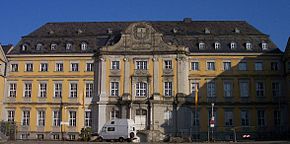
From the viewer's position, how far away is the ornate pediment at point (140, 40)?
5778cm

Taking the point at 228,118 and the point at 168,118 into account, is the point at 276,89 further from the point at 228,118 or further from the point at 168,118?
the point at 168,118

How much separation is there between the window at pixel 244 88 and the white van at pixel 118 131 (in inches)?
732

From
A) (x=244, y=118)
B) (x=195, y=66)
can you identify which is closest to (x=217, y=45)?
(x=195, y=66)

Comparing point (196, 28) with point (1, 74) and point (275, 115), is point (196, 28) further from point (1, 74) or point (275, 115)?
point (1, 74)

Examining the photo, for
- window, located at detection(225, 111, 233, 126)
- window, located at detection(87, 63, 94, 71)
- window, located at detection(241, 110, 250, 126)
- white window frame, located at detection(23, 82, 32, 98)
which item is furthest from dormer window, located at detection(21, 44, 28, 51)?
window, located at detection(241, 110, 250, 126)

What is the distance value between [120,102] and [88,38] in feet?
37.1

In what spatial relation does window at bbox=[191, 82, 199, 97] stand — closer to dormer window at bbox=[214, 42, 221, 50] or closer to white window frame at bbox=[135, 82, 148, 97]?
dormer window at bbox=[214, 42, 221, 50]

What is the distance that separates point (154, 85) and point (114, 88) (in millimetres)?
5257

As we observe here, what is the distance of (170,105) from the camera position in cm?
5625

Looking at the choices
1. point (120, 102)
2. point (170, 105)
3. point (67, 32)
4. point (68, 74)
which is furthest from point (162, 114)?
point (67, 32)

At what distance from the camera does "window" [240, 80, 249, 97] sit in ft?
190

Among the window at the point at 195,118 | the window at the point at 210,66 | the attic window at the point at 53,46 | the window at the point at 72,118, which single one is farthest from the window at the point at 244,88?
the attic window at the point at 53,46

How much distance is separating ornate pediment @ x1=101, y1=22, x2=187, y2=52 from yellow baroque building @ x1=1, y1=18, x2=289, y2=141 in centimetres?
13

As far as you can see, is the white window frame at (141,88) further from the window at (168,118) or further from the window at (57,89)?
Answer: the window at (57,89)
